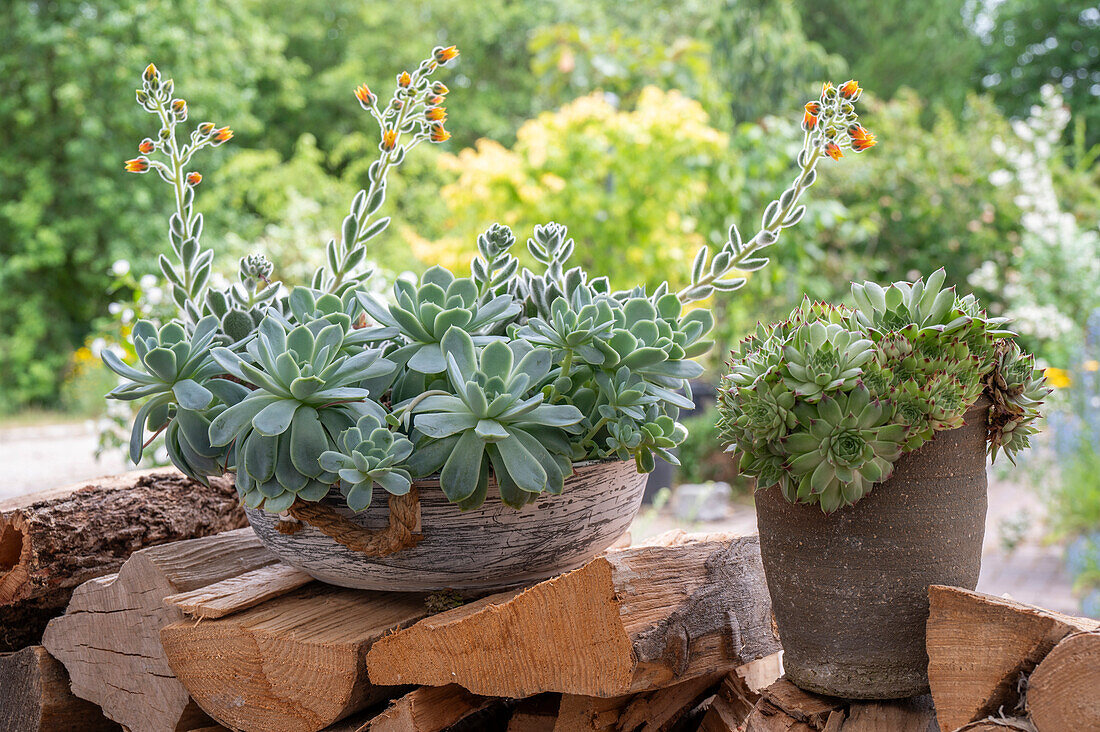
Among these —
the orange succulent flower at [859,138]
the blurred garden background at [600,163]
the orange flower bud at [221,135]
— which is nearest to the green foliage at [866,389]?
the orange succulent flower at [859,138]

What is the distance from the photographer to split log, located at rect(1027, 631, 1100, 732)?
0.67 metres

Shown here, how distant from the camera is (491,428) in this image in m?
0.82

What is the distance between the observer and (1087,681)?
68 cm

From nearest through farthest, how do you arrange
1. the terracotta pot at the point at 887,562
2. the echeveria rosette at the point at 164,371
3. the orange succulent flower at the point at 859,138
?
the terracotta pot at the point at 887,562 → the echeveria rosette at the point at 164,371 → the orange succulent flower at the point at 859,138

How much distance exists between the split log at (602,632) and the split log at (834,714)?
8 cm

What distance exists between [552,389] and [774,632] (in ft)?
1.43

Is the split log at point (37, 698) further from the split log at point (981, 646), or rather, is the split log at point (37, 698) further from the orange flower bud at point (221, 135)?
the split log at point (981, 646)

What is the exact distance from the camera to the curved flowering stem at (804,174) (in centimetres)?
104

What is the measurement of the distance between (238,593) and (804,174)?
3.03 feet

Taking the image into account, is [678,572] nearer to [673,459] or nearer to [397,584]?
[673,459]

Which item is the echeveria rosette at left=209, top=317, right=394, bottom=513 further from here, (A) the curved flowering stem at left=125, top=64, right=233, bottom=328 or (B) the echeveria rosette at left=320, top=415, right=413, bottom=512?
(A) the curved flowering stem at left=125, top=64, right=233, bottom=328

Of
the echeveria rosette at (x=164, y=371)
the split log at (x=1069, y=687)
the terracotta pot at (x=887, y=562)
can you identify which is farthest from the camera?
the echeveria rosette at (x=164, y=371)

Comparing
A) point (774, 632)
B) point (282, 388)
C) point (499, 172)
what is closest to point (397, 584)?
point (282, 388)

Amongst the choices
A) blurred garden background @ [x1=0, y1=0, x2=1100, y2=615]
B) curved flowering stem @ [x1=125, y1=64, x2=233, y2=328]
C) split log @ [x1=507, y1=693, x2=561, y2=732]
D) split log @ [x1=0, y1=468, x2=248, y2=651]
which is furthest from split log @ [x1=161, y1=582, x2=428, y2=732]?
blurred garden background @ [x1=0, y1=0, x2=1100, y2=615]
